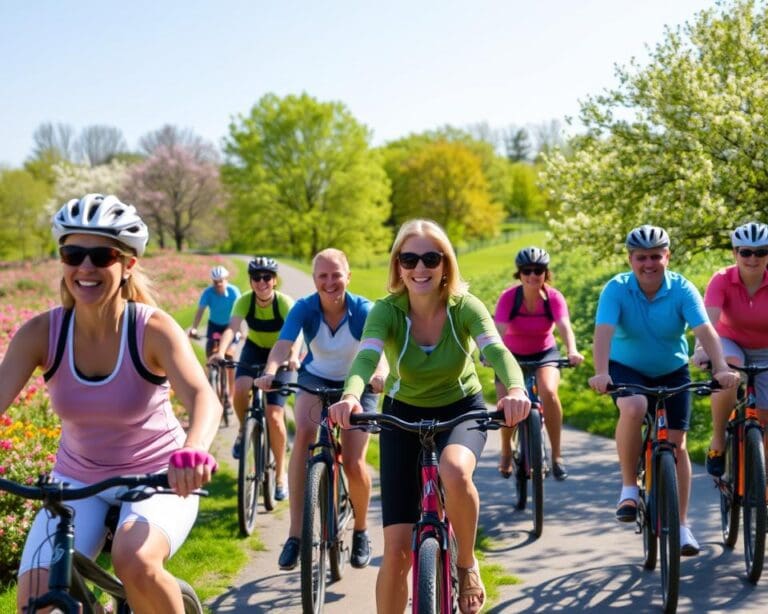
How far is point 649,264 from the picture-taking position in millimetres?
5453

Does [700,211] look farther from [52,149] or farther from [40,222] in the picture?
[52,149]

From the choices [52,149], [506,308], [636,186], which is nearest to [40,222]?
[52,149]

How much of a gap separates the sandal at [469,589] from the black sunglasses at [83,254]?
208 cm

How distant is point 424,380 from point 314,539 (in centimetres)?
130

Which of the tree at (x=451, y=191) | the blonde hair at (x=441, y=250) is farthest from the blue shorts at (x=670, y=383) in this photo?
the tree at (x=451, y=191)

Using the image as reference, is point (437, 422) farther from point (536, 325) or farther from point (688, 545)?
point (536, 325)

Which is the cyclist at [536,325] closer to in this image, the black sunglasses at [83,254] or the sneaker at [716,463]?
the sneaker at [716,463]

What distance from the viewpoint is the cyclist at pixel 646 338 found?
5.46 meters

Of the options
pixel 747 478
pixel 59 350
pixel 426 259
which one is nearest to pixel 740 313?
pixel 747 478

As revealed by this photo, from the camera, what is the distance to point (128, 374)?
10.4ft

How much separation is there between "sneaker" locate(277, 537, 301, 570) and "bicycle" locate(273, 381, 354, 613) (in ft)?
0.66

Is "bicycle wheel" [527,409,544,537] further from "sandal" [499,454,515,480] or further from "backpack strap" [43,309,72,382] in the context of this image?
"backpack strap" [43,309,72,382]

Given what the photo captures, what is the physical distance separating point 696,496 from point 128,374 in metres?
5.81

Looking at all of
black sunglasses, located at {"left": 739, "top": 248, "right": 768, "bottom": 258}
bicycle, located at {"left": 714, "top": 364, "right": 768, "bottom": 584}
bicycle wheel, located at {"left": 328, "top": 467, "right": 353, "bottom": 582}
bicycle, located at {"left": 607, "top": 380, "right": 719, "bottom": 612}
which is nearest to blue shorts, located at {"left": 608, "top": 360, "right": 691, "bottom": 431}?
bicycle, located at {"left": 607, "top": 380, "right": 719, "bottom": 612}
